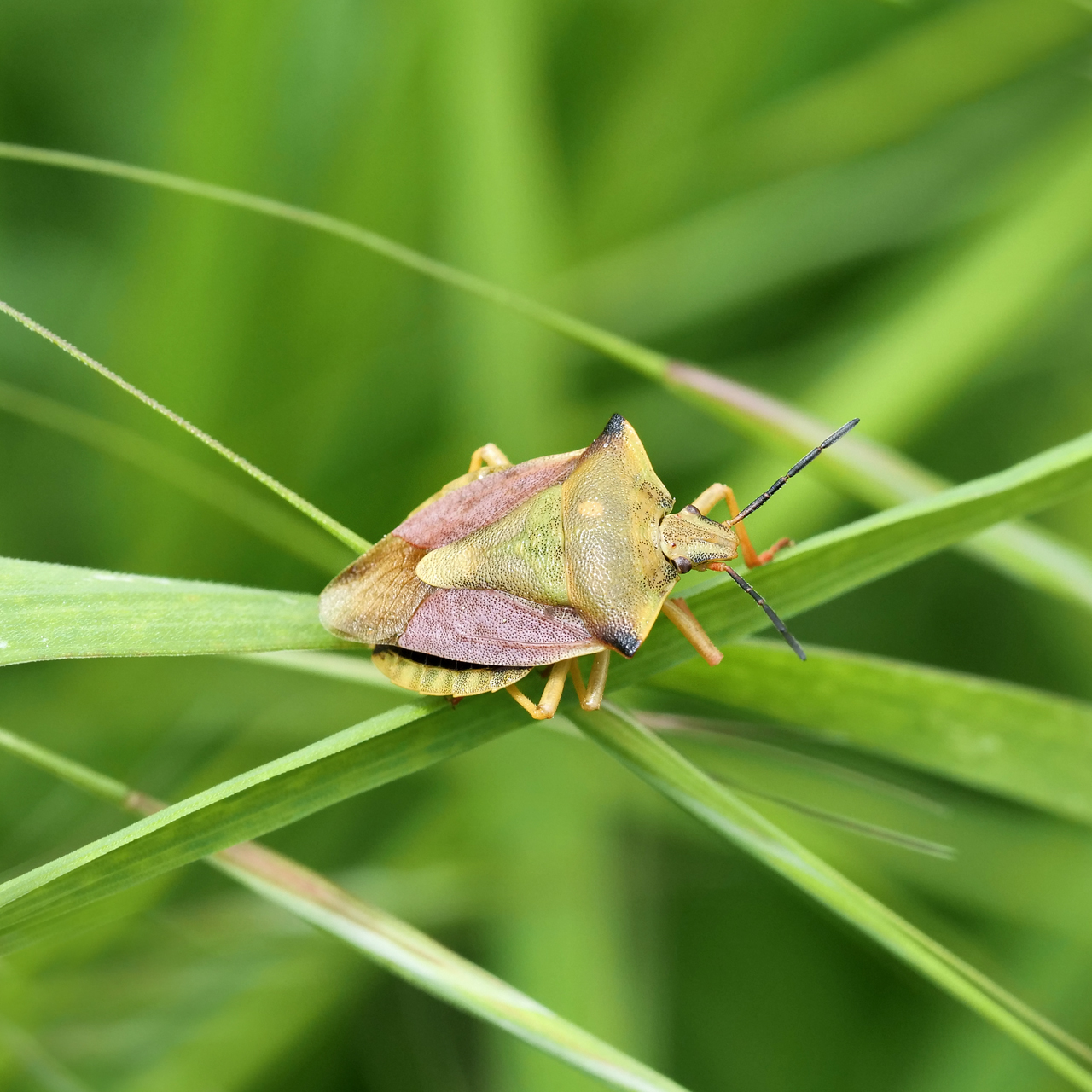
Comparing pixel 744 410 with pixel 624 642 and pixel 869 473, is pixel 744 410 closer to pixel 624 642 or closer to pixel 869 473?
pixel 869 473

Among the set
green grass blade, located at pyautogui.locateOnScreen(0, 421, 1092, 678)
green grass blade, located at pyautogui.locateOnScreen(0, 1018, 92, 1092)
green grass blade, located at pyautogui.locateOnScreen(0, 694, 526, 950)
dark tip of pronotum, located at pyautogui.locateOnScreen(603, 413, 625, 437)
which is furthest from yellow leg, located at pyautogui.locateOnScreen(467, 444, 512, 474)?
green grass blade, located at pyautogui.locateOnScreen(0, 1018, 92, 1092)

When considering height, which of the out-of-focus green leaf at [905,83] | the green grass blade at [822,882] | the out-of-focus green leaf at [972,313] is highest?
the out-of-focus green leaf at [905,83]

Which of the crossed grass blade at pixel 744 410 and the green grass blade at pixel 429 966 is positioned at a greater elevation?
the crossed grass blade at pixel 744 410

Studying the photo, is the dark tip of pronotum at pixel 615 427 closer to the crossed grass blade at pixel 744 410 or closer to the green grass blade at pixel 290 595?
the crossed grass blade at pixel 744 410

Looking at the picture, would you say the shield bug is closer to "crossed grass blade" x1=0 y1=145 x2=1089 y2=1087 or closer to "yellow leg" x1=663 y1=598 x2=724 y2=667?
"yellow leg" x1=663 y1=598 x2=724 y2=667

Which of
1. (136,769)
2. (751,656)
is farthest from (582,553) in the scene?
(136,769)

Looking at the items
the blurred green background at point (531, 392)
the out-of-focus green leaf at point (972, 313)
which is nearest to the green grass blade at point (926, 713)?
the blurred green background at point (531, 392)
